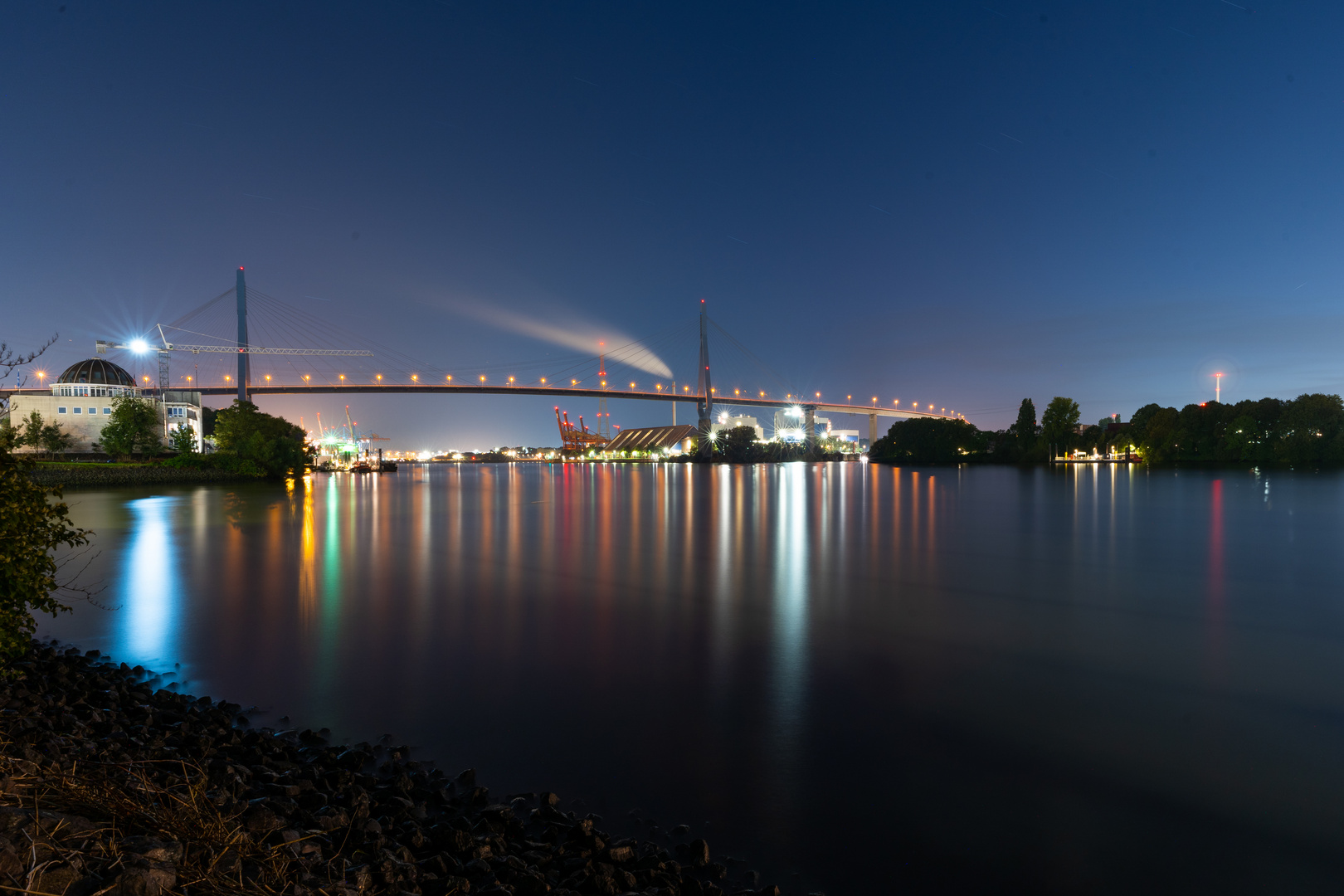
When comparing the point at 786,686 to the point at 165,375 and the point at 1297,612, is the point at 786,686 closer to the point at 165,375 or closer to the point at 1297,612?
the point at 1297,612

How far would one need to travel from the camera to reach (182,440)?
5147cm

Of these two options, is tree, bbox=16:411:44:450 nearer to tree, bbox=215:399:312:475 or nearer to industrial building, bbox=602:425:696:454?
tree, bbox=215:399:312:475

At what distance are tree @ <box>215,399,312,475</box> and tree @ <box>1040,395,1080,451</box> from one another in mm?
79655

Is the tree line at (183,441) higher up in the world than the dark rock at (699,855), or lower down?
higher up

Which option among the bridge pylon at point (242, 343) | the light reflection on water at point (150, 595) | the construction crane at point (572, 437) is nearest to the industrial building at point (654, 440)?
the construction crane at point (572, 437)

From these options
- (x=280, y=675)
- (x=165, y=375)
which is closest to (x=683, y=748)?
(x=280, y=675)

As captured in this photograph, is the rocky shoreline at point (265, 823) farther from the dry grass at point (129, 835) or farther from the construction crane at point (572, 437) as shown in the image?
the construction crane at point (572, 437)

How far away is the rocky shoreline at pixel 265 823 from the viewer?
2172 mm

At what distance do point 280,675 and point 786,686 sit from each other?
4.81m

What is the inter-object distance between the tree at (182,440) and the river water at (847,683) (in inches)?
1724

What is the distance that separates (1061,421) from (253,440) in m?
81.5

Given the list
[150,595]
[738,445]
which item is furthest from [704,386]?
[150,595]

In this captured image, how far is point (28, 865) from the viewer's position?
6.58 ft

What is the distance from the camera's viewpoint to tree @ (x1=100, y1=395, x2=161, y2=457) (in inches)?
1924
